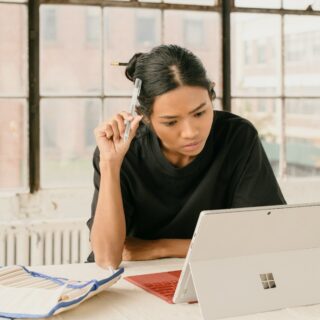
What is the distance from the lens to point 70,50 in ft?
9.74

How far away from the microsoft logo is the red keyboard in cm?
20

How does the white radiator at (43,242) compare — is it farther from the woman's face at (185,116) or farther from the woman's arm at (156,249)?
the woman's face at (185,116)

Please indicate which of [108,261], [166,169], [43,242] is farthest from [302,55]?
[108,261]

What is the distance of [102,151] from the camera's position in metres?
1.77

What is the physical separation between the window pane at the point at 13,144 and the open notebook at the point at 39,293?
1.52 metres

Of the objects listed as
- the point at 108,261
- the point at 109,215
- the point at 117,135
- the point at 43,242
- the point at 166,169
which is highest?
the point at 117,135

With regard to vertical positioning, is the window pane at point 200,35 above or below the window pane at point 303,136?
above

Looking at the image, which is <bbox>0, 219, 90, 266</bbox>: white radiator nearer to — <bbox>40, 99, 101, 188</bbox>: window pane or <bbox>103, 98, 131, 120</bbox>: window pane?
<bbox>40, 99, 101, 188</bbox>: window pane

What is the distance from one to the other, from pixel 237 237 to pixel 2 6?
6.68 feet

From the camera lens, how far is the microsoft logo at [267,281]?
126 cm

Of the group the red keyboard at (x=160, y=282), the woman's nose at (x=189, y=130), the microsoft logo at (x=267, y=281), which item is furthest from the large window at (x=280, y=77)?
the microsoft logo at (x=267, y=281)

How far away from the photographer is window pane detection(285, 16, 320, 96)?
3328 millimetres

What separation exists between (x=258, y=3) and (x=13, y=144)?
149 cm

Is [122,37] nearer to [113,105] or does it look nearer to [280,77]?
[113,105]
